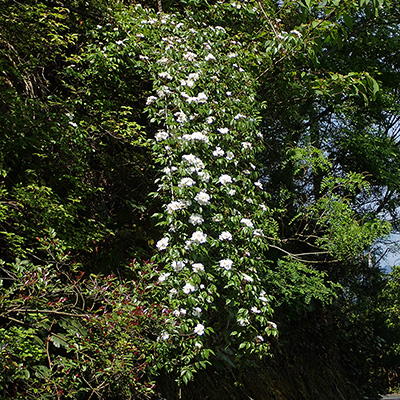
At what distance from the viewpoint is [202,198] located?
7.50ft

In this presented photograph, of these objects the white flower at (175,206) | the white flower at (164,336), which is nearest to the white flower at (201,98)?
the white flower at (175,206)

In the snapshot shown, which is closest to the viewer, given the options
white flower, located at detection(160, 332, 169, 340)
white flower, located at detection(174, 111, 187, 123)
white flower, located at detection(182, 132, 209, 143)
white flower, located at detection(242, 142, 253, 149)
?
white flower, located at detection(160, 332, 169, 340)

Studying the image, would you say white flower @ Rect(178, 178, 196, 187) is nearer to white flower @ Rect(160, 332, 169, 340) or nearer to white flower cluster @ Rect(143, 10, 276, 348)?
white flower cluster @ Rect(143, 10, 276, 348)

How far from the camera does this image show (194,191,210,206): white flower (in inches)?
90.0

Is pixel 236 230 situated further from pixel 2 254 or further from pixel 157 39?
pixel 157 39

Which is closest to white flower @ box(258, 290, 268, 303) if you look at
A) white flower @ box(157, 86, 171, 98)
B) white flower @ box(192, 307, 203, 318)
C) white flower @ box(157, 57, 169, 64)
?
white flower @ box(192, 307, 203, 318)

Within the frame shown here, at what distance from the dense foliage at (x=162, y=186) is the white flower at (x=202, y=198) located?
4 centimetres

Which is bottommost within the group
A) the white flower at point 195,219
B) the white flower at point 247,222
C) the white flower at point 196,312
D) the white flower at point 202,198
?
the white flower at point 196,312

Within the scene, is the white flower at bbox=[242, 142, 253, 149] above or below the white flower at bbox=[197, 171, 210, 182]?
above

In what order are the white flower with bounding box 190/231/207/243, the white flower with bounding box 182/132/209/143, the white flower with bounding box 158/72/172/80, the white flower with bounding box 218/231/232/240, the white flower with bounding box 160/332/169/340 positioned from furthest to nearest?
the white flower with bounding box 158/72/172/80, the white flower with bounding box 182/132/209/143, the white flower with bounding box 218/231/232/240, the white flower with bounding box 190/231/207/243, the white flower with bounding box 160/332/169/340

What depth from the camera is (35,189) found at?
7.90 ft

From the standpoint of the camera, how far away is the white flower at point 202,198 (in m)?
2.29

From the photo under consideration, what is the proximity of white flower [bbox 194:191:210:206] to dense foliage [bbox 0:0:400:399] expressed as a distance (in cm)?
4

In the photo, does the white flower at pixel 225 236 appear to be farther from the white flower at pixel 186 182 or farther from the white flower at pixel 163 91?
the white flower at pixel 163 91
